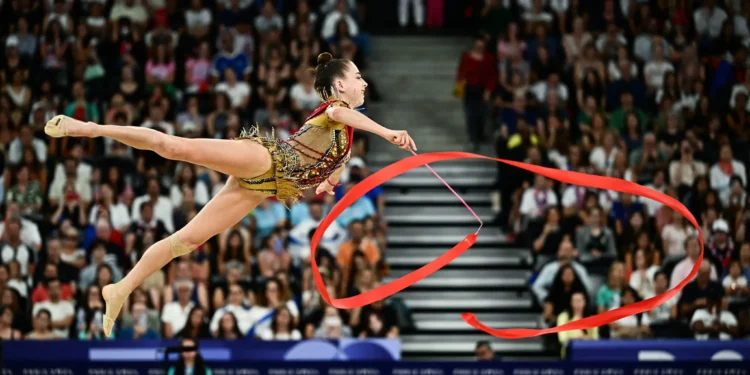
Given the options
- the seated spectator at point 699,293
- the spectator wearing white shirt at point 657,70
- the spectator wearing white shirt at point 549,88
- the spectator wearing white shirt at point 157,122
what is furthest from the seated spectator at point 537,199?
the spectator wearing white shirt at point 157,122

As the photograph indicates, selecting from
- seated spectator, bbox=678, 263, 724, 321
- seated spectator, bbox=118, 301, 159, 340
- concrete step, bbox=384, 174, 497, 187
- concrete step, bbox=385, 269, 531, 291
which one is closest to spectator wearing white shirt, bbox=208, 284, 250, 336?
seated spectator, bbox=118, 301, 159, 340

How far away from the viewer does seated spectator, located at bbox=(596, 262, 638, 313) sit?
12.1 metres

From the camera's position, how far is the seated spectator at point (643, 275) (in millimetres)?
12188

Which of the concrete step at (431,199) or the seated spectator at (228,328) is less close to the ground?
the concrete step at (431,199)

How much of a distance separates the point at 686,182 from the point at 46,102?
748 centimetres

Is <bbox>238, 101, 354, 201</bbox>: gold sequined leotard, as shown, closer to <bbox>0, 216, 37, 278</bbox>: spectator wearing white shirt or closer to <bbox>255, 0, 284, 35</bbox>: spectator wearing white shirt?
<bbox>0, 216, 37, 278</bbox>: spectator wearing white shirt

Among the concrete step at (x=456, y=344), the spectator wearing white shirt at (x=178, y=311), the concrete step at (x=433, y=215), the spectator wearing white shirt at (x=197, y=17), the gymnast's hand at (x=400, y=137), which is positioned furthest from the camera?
the spectator wearing white shirt at (x=197, y=17)

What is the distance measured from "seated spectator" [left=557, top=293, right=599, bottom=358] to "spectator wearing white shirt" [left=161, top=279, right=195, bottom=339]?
3.62m

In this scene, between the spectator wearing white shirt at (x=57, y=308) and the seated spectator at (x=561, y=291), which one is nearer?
the spectator wearing white shirt at (x=57, y=308)

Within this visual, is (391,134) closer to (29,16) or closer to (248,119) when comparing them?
(248,119)

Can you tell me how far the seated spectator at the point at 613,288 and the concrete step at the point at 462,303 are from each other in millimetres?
997

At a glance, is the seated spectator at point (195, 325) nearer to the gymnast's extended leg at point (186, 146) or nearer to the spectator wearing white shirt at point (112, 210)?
the spectator wearing white shirt at point (112, 210)

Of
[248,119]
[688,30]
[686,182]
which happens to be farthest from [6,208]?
[688,30]

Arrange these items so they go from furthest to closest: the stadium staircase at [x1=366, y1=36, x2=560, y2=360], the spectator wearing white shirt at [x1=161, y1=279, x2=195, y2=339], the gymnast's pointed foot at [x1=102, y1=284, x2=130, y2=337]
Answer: the stadium staircase at [x1=366, y1=36, x2=560, y2=360], the spectator wearing white shirt at [x1=161, y1=279, x2=195, y2=339], the gymnast's pointed foot at [x1=102, y1=284, x2=130, y2=337]
